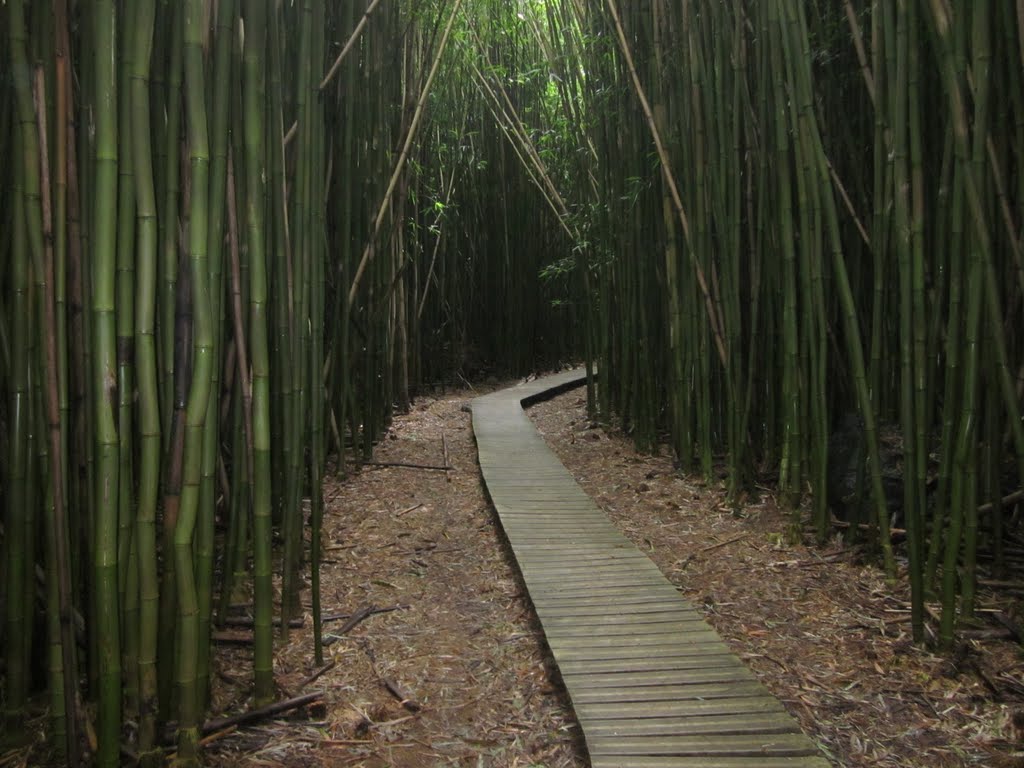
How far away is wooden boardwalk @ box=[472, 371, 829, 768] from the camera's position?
4.12 ft

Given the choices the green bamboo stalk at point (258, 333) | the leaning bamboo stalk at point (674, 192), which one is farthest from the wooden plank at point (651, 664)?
the leaning bamboo stalk at point (674, 192)

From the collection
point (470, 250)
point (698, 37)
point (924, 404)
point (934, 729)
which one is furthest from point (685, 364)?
point (470, 250)

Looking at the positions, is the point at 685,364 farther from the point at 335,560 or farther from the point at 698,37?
the point at 335,560

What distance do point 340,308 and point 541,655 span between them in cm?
142

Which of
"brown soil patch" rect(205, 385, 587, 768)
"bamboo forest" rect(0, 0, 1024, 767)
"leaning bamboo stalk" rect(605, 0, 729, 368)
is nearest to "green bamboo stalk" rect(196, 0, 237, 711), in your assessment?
"bamboo forest" rect(0, 0, 1024, 767)

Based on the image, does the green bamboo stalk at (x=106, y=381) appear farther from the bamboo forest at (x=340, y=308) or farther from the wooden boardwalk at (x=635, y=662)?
the wooden boardwalk at (x=635, y=662)

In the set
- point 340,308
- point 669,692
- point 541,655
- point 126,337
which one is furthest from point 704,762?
point 340,308

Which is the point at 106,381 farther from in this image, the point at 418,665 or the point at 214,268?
the point at 418,665

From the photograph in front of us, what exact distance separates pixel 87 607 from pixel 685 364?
7.18ft

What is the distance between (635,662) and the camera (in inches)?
60.2

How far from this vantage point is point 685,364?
118 inches

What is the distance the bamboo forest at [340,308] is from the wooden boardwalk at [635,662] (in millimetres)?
95

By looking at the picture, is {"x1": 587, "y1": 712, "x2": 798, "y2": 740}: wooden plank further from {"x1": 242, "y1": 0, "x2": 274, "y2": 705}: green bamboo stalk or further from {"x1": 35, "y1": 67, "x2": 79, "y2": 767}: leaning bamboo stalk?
{"x1": 35, "y1": 67, "x2": 79, "y2": 767}: leaning bamboo stalk

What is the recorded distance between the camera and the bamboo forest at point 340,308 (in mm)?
1169
